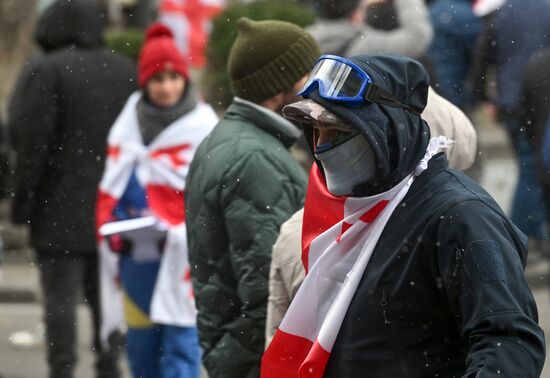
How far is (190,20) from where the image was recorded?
12.8 meters

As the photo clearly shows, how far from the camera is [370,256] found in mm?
3330

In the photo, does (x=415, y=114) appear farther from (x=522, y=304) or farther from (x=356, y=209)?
(x=522, y=304)

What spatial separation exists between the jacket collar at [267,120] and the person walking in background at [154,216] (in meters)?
1.75

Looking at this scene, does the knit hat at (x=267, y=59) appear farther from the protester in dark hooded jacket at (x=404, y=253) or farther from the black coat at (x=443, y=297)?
the black coat at (x=443, y=297)

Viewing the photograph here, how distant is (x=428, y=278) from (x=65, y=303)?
176 inches

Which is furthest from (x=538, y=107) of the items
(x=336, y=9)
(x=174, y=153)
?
(x=174, y=153)

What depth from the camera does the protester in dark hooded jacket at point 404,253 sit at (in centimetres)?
309

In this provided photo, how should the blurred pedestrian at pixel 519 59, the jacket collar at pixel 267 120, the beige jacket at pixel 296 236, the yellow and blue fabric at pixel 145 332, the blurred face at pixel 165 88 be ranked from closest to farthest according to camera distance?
1. the beige jacket at pixel 296 236
2. the jacket collar at pixel 267 120
3. the yellow and blue fabric at pixel 145 332
4. the blurred face at pixel 165 88
5. the blurred pedestrian at pixel 519 59

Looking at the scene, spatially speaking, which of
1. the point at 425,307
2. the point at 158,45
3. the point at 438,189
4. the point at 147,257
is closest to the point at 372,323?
the point at 425,307

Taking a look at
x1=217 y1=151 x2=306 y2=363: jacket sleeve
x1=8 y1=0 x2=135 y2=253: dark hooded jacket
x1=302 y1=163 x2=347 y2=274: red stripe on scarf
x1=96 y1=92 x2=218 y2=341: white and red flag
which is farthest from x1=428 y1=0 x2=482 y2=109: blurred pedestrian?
x1=302 y1=163 x2=347 y2=274: red stripe on scarf

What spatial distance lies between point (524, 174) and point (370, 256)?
6.47 metres

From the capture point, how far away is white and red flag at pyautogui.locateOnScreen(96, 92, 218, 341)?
21.6ft

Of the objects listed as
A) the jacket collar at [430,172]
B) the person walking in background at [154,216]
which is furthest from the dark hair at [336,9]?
the jacket collar at [430,172]

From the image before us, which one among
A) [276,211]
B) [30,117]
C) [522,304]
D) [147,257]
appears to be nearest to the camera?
[522,304]
